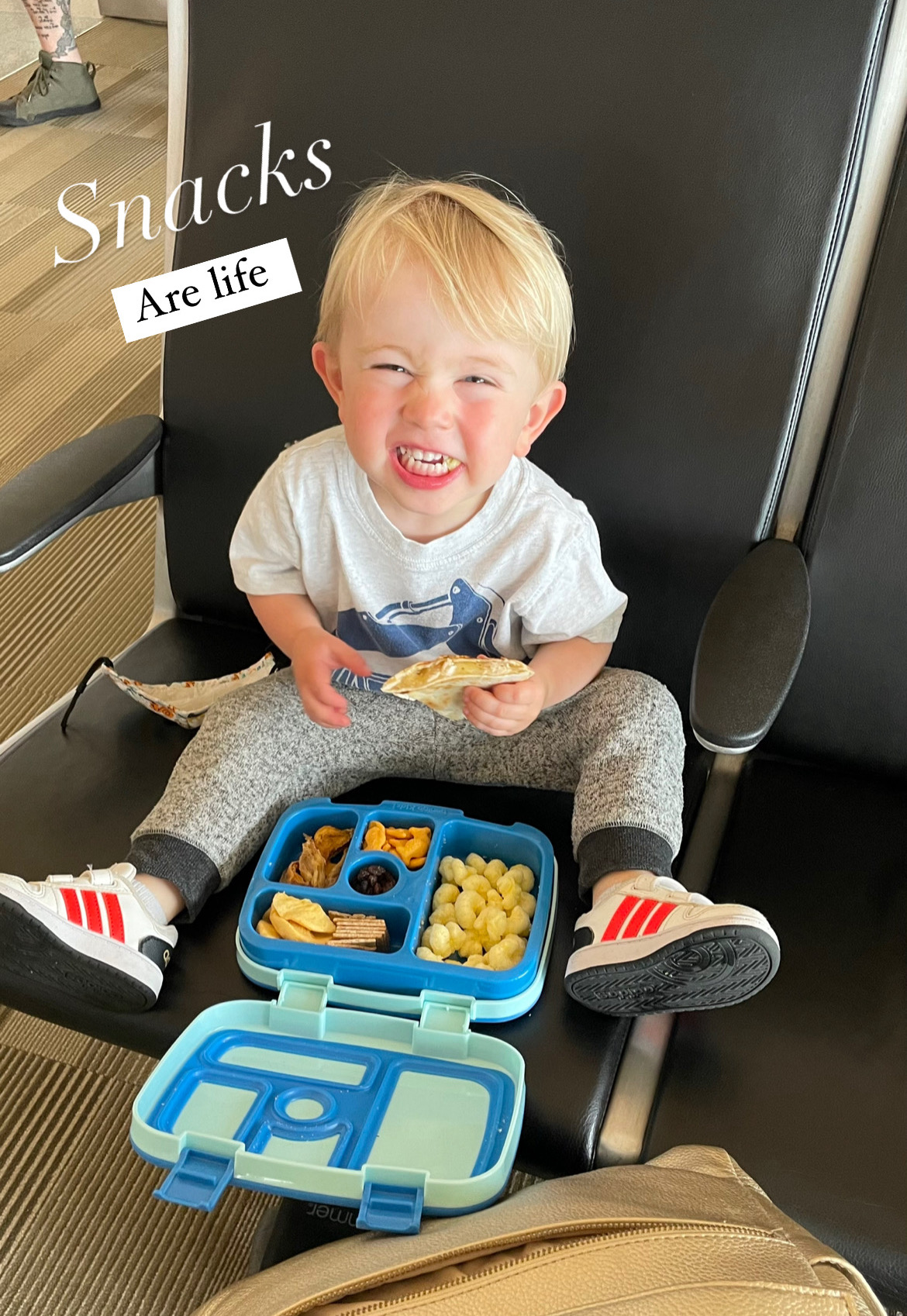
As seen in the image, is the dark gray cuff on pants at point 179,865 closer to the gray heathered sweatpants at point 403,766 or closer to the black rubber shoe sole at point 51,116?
the gray heathered sweatpants at point 403,766

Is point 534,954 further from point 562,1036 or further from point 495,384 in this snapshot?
point 495,384

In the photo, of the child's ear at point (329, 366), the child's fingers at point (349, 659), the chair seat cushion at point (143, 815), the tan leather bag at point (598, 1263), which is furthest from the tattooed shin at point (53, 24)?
the tan leather bag at point (598, 1263)

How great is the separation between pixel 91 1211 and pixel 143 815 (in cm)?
42

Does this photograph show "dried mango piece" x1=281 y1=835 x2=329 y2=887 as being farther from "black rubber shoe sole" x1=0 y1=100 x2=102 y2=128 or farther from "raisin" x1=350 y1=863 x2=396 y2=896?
"black rubber shoe sole" x1=0 y1=100 x2=102 y2=128

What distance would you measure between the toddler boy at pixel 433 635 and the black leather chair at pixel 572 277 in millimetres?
47

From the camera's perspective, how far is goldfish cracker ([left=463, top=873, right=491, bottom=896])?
99 cm

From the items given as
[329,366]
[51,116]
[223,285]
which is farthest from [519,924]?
[51,116]

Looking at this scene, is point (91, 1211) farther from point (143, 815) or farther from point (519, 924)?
point (519, 924)

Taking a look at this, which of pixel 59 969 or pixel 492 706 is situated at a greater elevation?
pixel 492 706

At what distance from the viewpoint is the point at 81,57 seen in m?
3.85

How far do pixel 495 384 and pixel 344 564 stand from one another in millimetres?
243

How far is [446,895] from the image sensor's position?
989mm

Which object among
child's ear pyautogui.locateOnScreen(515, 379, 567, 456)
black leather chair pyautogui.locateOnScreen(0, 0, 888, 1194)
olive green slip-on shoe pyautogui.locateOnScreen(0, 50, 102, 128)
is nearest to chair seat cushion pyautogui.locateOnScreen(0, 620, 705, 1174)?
black leather chair pyautogui.locateOnScreen(0, 0, 888, 1194)

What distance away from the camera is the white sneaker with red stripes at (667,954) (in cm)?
83
